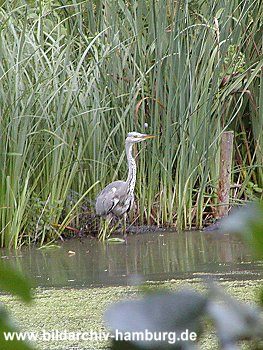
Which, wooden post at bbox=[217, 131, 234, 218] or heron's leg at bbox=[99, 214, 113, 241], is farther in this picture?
wooden post at bbox=[217, 131, 234, 218]

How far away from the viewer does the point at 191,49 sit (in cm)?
661

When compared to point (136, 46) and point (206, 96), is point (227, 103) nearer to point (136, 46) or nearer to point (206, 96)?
point (206, 96)

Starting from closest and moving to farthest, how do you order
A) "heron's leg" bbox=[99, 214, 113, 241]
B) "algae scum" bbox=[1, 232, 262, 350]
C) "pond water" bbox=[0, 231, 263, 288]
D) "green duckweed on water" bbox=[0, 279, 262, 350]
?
1. "green duckweed on water" bbox=[0, 279, 262, 350]
2. "algae scum" bbox=[1, 232, 262, 350]
3. "pond water" bbox=[0, 231, 263, 288]
4. "heron's leg" bbox=[99, 214, 113, 241]

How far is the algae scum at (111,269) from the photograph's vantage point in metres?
4.30

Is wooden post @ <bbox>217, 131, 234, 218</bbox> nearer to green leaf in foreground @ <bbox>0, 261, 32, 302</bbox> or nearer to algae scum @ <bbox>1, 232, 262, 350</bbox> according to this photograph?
algae scum @ <bbox>1, 232, 262, 350</bbox>

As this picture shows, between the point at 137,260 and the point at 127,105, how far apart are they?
137 cm

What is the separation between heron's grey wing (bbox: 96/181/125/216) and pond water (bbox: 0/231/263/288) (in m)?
0.24

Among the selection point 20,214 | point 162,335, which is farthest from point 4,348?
point 20,214

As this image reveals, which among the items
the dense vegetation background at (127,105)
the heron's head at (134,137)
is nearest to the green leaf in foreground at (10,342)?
the dense vegetation background at (127,105)

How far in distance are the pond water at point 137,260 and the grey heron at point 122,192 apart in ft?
0.80

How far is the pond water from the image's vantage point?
17.1 ft

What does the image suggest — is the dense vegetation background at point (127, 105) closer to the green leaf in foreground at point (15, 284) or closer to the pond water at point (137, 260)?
the pond water at point (137, 260)

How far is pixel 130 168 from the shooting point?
656 cm

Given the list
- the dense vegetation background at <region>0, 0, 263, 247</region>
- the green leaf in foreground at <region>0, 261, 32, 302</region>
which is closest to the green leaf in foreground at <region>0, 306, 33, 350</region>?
the green leaf in foreground at <region>0, 261, 32, 302</region>
